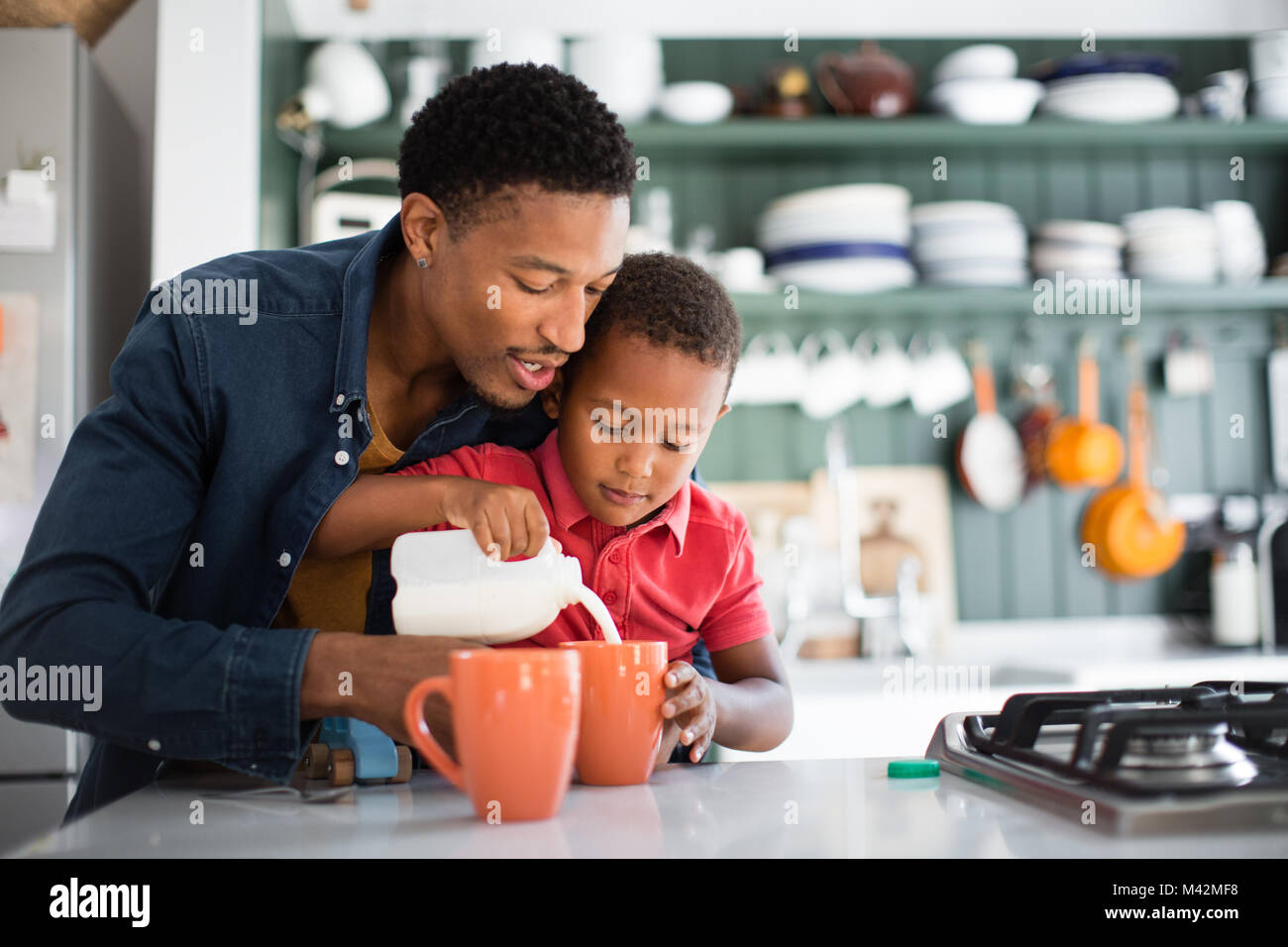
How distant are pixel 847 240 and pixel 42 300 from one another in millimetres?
1578

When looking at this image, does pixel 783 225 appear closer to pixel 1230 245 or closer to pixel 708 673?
pixel 1230 245

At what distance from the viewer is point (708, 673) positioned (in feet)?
3.92

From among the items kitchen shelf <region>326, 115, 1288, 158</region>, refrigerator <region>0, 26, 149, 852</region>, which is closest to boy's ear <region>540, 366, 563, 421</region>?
refrigerator <region>0, 26, 149, 852</region>

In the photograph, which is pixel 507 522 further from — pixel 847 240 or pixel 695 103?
pixel 695 103

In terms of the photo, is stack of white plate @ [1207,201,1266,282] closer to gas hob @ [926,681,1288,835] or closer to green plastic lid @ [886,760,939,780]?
gas hob @ [926,681,1288,835]

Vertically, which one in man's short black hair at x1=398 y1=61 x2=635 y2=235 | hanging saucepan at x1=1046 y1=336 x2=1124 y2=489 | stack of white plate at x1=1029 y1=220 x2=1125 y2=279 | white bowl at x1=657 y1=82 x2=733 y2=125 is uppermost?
white bowl at x1=657 y1=82 x2=733 y2=125

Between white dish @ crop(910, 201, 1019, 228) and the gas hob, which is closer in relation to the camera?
the gas hob

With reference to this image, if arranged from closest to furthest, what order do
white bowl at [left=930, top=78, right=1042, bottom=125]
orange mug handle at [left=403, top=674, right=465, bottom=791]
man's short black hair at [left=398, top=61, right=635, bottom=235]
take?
orange mug handle at [left=403, top=674, right=465, bottom=791]
man's short black hair at [left=398, top=61, right=635, bottom=235]
white bowl at [left=930, top=78, right=1042, bottom=125]

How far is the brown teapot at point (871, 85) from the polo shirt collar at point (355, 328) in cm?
180

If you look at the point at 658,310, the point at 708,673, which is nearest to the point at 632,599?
the point at 708,673

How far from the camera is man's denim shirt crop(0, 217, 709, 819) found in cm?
79

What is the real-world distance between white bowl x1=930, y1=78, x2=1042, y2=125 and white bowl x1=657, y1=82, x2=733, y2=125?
51 centimetres

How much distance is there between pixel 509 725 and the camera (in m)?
0.68

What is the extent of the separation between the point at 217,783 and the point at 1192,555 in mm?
2610
